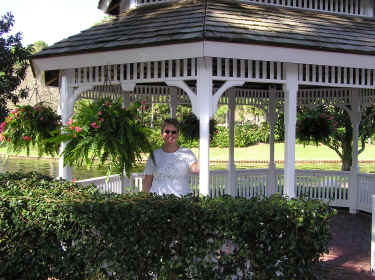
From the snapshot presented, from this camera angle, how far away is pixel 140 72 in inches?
233

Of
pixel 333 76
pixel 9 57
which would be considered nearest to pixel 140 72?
pixel 333 76

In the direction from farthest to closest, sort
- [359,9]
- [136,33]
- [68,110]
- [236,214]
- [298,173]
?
1. [298,173]
2. [359,9]
3. [68,110]
4. [136,33]
5. [236,214]

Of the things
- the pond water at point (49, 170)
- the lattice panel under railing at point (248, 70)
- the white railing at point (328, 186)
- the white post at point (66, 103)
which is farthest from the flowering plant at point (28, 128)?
the pond water at point (49, 170)

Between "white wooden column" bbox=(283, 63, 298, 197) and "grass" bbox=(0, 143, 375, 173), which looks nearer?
"white wooden column" bbox=(283, 63, 298, 197)

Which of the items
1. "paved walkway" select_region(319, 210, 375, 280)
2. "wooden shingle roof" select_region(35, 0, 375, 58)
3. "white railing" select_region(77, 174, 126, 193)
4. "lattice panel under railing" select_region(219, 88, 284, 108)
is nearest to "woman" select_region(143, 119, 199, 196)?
"wooden shingle roof" select_region(35, 0, 375, 58)

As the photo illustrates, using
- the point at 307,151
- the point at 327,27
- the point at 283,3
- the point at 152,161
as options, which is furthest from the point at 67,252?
the point at 307,151

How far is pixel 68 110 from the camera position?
6.54 metres

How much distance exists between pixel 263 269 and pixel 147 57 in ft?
10.8

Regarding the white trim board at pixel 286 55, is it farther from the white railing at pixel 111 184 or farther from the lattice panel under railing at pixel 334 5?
the white railing at pixel 111 184

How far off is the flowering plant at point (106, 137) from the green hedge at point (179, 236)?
0.66 meters

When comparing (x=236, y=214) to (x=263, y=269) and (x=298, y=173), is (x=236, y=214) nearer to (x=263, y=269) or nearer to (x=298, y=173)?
(x=263, y=269)

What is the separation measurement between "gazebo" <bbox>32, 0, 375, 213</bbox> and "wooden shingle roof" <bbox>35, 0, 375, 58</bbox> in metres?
0.02

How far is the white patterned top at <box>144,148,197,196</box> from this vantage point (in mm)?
4859

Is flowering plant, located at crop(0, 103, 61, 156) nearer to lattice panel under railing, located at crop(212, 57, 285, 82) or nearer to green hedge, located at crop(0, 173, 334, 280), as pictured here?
green hedge, located at crop(0, 173, 334, 280)
